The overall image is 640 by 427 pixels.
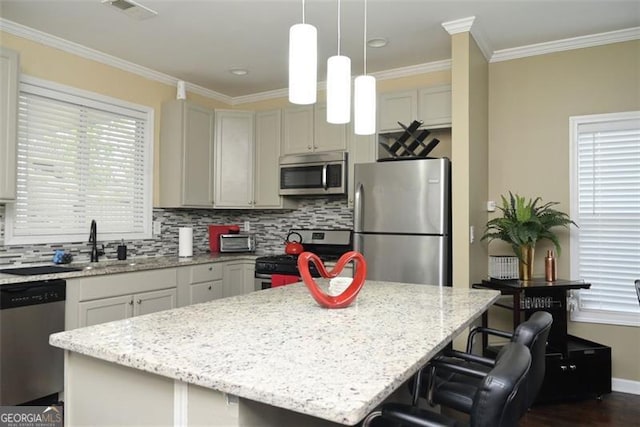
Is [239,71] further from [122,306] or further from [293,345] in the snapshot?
[293,345]

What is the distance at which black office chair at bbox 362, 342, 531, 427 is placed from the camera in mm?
1060

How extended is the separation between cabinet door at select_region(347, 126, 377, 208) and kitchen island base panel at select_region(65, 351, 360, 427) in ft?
9.25

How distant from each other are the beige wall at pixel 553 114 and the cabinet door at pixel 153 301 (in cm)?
270

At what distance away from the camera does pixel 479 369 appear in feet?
5.89

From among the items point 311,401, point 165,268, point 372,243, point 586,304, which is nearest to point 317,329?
point 311,401

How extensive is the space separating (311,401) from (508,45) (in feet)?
11.4

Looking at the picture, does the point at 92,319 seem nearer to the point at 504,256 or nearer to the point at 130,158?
the point at 130,158

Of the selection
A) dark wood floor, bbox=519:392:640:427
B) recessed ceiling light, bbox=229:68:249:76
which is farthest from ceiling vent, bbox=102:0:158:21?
dark wood floor, bbox=519:392:640:427

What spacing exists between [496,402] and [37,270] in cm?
301

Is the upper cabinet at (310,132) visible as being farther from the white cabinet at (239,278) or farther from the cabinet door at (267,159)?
the white cabinet at (239,278)

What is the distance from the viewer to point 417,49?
11.9 feet

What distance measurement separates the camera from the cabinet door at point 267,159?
181 inches

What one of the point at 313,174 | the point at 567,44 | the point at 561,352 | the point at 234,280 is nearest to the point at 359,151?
the point at 313,174

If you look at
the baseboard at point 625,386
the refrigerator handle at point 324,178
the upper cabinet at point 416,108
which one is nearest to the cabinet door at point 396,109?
the upper cabinet at point 416,108
